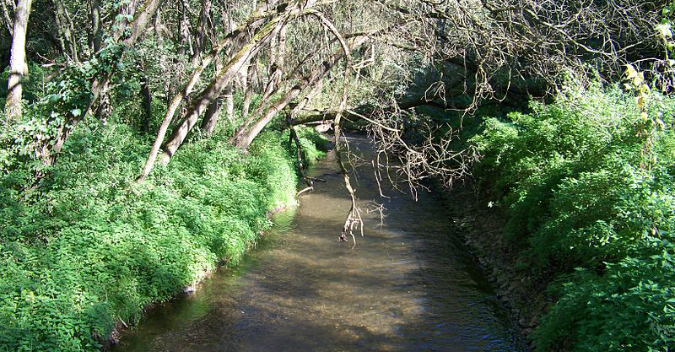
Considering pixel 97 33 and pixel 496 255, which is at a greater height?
pixel 97 33

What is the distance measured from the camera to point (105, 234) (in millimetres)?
7664

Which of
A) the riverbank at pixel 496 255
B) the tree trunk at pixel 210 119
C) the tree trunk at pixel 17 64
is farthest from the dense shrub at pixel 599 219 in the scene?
the tree trunk at pixel 17 64

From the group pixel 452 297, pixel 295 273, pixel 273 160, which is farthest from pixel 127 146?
pixel 452 297

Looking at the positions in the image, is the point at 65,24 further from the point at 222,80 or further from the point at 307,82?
the point at 307,82

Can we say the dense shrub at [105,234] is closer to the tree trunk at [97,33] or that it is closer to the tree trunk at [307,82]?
the tree trunk at [307,82]

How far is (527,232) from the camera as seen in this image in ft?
33.4

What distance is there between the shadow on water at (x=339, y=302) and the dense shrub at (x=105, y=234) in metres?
0.54

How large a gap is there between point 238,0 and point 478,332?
12267 mm

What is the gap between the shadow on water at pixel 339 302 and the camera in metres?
7.54

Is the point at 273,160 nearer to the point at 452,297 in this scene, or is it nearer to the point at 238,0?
the point at 238,0

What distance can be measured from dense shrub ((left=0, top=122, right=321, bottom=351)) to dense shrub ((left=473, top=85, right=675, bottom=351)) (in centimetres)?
561

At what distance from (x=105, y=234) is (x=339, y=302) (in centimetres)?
396

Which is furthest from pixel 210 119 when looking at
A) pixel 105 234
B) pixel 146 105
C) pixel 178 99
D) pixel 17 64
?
pixel 105 234

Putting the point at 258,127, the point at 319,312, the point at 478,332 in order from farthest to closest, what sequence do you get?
the point at 258,127 → the point at 319,312 → the point at 478,332
